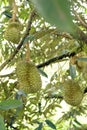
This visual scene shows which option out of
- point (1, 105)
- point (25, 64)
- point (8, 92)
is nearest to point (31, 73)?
point (25, 64)

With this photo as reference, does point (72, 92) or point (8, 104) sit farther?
point (72, 92)

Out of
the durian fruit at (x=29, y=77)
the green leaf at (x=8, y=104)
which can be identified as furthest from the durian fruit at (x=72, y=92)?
the green leaf at (x=8, y=104)

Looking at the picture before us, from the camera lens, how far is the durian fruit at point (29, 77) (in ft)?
3.00

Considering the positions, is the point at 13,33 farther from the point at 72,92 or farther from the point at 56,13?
the point at 56,13

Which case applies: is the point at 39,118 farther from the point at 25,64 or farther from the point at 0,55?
the point at 25,64

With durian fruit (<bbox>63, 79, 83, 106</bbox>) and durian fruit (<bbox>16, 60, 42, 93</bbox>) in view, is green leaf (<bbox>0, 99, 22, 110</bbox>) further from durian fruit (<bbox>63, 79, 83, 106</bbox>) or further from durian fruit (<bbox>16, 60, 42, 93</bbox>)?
durian fruit (<bbox>63, 79, 83, 106</bbox>)

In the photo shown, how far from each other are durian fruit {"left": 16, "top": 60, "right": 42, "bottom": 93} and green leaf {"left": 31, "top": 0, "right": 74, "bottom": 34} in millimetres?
811

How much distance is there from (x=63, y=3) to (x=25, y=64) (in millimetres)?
831

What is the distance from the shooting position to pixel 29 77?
921 mm

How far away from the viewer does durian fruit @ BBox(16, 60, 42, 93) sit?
3.00ft

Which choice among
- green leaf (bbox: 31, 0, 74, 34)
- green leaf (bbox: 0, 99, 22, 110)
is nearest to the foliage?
green leaf (bbox: 0, 99, 22, 110)

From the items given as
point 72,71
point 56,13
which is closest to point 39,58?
point 72,71

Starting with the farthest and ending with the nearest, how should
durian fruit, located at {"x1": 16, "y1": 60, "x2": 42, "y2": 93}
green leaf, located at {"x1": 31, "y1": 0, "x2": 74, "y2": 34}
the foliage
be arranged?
1. the foliage
2. durian fruit, located at {"x1": 16, "y1": 60, "x2": 42, "y2": 93}
3. green leaf, located at {"x1": 31, "y1": 0, "x2": 74, "y2": 34}

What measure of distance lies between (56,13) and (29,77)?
2.71 ft
